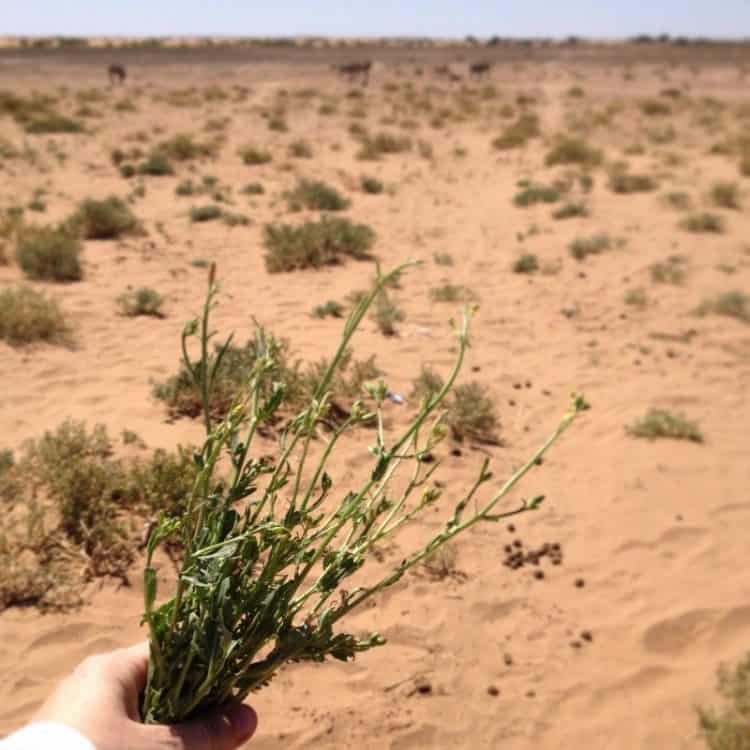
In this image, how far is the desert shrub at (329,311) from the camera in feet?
20.4

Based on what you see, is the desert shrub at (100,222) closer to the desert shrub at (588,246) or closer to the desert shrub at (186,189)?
the desert shrub at (186,189)

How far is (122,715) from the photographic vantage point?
1.37 metres

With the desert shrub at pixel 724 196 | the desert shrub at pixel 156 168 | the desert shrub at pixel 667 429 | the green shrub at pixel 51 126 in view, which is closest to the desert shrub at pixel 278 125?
the green shrub at pixel 51 126

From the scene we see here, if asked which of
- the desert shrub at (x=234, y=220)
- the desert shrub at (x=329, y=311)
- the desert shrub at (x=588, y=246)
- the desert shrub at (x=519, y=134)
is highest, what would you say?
the desert shrub at (x=519, y=134)

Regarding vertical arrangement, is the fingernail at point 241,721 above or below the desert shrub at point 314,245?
above

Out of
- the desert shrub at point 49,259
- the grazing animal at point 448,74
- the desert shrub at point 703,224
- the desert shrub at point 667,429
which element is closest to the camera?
the desert shrub at point 667,429

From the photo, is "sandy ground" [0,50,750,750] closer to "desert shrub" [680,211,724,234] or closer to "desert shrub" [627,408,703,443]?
"desert shrub" [627,408,703,443]

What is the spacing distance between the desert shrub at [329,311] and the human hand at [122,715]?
15.4ft

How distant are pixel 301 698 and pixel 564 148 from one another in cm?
1351

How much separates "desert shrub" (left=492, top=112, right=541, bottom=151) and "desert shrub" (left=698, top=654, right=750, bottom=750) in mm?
14741

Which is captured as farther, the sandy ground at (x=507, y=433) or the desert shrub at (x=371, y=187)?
the desert shrub at (x=371, y=187)

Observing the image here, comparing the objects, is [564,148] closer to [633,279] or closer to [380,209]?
[380,209]

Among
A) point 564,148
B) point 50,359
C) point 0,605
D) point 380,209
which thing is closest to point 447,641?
point 0,605

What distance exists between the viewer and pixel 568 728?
2.70 m
